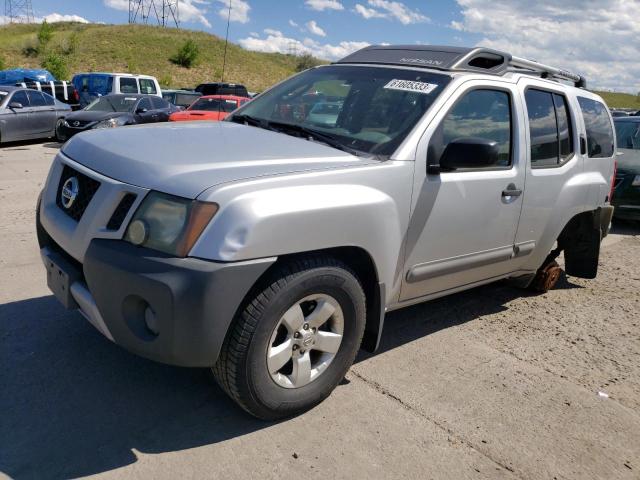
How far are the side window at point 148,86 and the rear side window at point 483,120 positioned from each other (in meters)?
17.7

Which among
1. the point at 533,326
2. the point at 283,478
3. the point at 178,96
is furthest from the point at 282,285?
the point at 178,96

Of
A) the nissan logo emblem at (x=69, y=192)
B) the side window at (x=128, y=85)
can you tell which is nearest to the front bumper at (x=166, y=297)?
the nissan logo emblem at (x=69, y=192)

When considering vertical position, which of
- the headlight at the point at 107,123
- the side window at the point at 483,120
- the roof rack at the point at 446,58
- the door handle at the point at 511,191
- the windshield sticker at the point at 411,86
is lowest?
the headlight at the point at 107,123

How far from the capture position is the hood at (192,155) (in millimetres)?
2541

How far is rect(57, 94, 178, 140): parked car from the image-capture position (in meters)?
13.7

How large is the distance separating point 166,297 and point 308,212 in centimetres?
73

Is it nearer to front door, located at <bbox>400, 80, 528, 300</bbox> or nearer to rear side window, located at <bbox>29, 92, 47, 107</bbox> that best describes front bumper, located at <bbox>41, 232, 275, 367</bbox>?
front door, located at <bbox>400, 80, 528, 300</bbox>

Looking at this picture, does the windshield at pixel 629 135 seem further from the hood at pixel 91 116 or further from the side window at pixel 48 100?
the side window at pixel 48 100

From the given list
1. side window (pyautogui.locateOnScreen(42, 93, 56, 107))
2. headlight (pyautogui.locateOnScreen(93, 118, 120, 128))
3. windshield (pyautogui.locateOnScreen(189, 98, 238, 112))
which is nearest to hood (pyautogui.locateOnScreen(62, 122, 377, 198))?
headlight (pyautogui.locateOnScreen(93, 118, 120, 128))

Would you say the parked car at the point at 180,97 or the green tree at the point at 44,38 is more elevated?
the green tree at the point at 44,38

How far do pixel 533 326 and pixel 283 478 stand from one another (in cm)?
273

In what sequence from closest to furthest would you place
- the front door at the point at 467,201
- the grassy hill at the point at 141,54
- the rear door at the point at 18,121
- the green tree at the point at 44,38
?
1. the front door at the point at 467,201
2. the rear door at the point at 18,121
3. the grassy hill at the point at 141,54
4. the green tree at the point at 44,38

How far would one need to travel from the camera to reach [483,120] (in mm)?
3732

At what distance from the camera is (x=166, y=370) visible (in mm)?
3326
